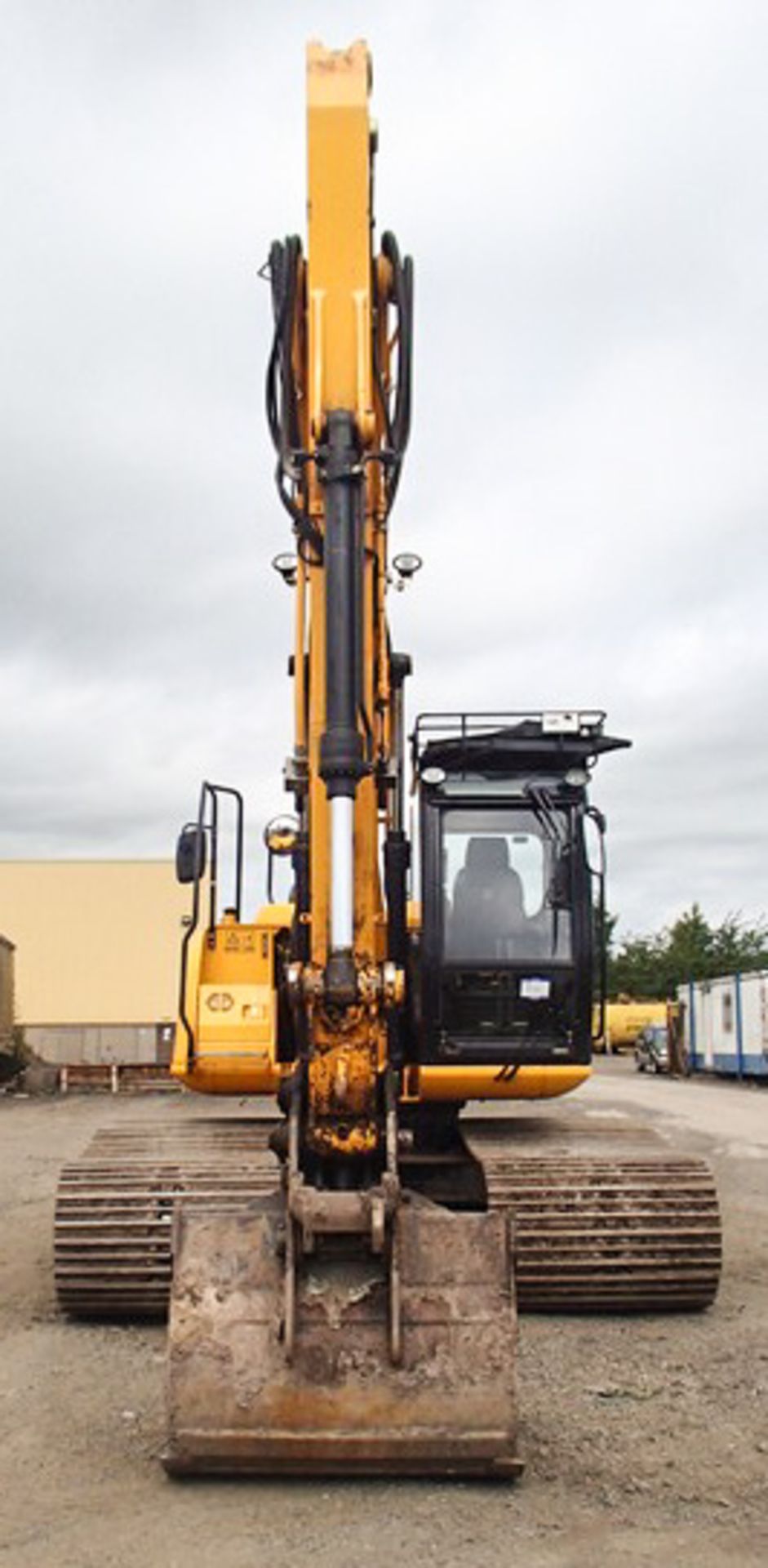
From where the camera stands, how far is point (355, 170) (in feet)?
23.2

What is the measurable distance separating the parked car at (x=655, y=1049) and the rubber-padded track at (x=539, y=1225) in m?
40.4

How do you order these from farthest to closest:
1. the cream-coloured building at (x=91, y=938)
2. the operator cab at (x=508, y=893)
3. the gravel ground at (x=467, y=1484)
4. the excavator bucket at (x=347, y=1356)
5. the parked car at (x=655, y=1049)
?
the cream-coloured building at (x=91, y=938)
the parked car at (x=655, y=1049)
the operator cab at (x=508, y=893)
the excavator bucket at (x=347, y=1356)
the gravel ground at (x=467, y=1484)

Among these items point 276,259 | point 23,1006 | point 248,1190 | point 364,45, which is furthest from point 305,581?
point 23,1006

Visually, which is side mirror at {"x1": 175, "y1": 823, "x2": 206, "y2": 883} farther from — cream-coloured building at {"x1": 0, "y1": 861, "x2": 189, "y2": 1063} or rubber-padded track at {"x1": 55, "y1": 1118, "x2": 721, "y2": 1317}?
cream-coloured building at {"x1": 0, "y1": 861, "x2": 189, "y2": 1063}

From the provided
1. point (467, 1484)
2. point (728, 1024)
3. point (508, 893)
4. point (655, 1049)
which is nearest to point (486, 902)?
point (508, 893)

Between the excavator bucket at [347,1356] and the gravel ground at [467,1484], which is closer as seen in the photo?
the gravel ground at [467,1484]

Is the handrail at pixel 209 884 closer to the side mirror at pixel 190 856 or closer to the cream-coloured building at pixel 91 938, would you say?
the side mirror at pixel 190 856

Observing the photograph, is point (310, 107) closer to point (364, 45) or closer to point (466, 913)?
point (364, 45)

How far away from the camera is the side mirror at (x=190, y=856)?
832 cm

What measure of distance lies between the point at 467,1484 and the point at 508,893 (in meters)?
3.27

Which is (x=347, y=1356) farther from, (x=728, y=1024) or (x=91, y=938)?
(x=91, y=938)

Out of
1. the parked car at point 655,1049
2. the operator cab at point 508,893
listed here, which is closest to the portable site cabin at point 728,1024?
the parked car at point 655,1049

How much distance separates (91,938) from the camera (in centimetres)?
5512

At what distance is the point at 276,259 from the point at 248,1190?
4.89 m
